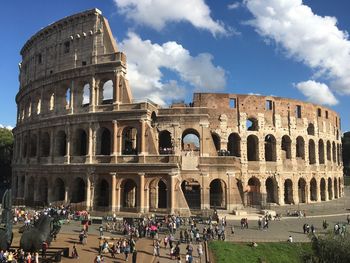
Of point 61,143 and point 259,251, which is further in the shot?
point 61,143

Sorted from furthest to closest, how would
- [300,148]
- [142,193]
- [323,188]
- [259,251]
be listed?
[323,188], [300,148], [142,193], [259,251]

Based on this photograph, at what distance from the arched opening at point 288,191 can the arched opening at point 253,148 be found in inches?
195

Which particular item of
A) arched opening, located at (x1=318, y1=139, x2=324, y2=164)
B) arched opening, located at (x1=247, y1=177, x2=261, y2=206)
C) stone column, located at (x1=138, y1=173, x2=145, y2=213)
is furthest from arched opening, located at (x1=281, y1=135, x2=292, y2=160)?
stone column, located at (x1=138, y1=173, x2=145, y2=213)

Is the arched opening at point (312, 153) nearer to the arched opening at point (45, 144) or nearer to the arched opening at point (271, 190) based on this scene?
the arched opening at point (271, 190)

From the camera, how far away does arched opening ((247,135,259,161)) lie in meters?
39.6

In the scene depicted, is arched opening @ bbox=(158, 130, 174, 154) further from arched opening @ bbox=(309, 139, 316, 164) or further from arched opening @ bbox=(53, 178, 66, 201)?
arched opening @ bbox=(309, 139, 316, 164)

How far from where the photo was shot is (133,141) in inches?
1436

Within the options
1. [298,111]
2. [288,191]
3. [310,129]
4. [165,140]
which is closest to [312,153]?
[310,129]

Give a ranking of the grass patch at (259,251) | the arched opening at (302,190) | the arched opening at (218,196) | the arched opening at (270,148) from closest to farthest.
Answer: the grass patch at (259,251), the arched opening at (218,196), the arched opening at (270,148), the arched opening at (302,190)

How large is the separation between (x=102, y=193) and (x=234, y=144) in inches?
613

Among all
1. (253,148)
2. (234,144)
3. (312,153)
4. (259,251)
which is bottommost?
(259,251)

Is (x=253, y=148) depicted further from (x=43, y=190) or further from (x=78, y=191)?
(x=43, y=190)

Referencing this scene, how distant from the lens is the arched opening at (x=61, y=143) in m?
36.9

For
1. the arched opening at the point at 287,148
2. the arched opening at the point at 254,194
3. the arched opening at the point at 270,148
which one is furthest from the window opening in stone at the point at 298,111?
the arched opening at the point at 254,194
